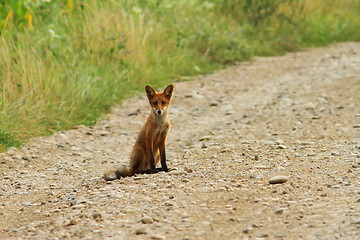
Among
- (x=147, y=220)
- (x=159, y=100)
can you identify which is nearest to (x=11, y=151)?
(x=159, y=100)

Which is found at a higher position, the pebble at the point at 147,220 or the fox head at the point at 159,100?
the fox head at the point at 159,100

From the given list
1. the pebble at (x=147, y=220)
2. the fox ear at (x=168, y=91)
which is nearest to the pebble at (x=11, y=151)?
the fox ear at (x=168, y=91)

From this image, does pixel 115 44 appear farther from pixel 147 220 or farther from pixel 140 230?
pixel 140 230

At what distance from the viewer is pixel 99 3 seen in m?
10.1

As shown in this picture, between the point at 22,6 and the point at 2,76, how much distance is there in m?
1.24

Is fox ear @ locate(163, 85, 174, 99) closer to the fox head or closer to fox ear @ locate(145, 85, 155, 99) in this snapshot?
the fox head

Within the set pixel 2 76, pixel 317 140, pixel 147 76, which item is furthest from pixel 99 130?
pixel 317 140

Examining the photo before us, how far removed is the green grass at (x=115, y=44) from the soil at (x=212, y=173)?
0.35 meters

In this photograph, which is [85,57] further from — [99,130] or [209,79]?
[209,79]

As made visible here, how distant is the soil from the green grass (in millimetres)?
354

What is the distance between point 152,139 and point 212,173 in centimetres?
62

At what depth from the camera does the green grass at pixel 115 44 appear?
7.54 metres

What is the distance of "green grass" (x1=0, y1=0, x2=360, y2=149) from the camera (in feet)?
24.7

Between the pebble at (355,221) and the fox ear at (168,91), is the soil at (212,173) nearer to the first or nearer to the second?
the pebble at (355,221)
